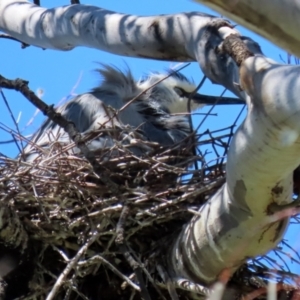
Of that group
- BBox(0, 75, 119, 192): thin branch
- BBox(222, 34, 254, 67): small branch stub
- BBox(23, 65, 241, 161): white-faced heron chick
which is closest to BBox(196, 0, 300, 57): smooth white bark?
BBox(222, 34, 254, 67): small branch stub

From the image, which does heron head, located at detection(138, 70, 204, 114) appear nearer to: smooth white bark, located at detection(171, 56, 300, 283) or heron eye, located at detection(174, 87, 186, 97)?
heron eye, located at detection(174, 87, 186, 97)

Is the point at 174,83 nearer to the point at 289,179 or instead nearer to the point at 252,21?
the point at 289,179

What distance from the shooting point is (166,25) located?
257cm

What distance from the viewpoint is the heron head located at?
15.1 feet

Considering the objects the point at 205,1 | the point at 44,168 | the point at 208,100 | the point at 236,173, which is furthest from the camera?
the point at 208,100

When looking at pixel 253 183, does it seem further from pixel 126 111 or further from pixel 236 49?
pixel 126 111

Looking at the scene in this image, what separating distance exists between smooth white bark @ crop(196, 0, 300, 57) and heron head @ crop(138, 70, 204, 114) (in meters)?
3.07

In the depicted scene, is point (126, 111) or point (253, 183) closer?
point (253, 183)

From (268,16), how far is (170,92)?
11.1ft

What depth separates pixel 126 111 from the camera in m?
4.16

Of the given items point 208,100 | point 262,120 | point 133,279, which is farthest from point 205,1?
point 208,100

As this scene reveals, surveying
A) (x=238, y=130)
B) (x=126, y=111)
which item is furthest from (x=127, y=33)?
(x=126, y=111)

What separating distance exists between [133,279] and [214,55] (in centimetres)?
103

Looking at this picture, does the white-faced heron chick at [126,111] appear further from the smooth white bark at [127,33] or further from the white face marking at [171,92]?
the smooth white bark at [127,33]
